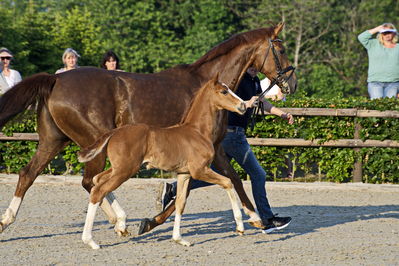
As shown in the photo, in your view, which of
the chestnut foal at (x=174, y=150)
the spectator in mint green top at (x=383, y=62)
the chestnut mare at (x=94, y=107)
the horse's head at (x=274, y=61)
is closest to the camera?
the chestnut foal at (x=174, y=150)

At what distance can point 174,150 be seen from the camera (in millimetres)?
6586

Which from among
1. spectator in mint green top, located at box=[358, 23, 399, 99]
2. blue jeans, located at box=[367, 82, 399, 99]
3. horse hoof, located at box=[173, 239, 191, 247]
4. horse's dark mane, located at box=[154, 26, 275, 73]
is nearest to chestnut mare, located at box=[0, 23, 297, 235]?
horse's dark mane, located at box=[154, 26, 275, 73]

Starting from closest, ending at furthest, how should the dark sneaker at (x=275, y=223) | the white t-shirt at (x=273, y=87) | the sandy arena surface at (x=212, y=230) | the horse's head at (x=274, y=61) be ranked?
the sandy arena surface at (x=212, y=230) < the dark sneaker at (x=275, y=223) < the horse's head at (x=274, y=61) < the white t-shirt at (x=273, y=87)

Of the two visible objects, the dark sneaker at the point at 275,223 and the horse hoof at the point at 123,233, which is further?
the dark sneaker at the point at 275,223

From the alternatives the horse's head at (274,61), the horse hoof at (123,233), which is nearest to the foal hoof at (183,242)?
the horse hoof at (123,233)

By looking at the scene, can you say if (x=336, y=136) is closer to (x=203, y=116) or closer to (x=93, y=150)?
(x=203, y=116)

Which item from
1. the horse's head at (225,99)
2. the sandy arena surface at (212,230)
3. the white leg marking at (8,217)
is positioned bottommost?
the sandy arena surface at (212,230)

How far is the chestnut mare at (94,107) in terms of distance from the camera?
707cm

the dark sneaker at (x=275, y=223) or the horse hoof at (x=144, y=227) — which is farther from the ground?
the horse hoof at (x=144, y=227)

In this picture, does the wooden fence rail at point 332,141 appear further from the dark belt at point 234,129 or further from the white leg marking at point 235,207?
the white leg marking at point 235,207

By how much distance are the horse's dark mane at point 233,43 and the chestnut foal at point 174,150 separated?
2.72 feet

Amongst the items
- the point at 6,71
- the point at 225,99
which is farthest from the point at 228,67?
the point at 6,71

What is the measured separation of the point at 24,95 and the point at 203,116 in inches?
74.3

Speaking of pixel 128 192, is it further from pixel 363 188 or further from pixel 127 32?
pixel 127 32
